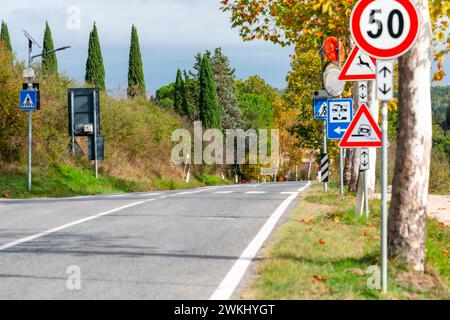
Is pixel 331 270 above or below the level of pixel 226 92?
below

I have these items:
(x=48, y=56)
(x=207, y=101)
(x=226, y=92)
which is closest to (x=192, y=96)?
(x=226, y=92)

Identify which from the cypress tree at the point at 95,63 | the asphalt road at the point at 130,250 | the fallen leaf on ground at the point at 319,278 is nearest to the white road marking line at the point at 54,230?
the asphalt road at the point at 130,250

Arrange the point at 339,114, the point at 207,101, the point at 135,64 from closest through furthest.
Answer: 1. the point at 339,114
2. the point at 135,64
3. the point at 207,101

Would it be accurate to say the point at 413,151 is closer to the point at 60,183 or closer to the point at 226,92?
the point at 60,183

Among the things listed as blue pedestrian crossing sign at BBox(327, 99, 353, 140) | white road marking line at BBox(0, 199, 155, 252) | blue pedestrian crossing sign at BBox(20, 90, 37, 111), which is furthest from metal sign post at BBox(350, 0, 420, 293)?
blue pedestrian crossing sign at BBox(20, 90, 37, 111)

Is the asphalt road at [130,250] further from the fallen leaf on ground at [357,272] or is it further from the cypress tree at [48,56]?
the cypress tree at [48,56]

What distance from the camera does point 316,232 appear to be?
1135cm

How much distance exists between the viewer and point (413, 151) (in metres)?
8.14

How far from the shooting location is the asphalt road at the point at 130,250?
712 centimetres

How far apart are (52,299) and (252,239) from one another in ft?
14.7

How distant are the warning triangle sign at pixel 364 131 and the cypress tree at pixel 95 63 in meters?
48.5

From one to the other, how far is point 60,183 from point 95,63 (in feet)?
87.0

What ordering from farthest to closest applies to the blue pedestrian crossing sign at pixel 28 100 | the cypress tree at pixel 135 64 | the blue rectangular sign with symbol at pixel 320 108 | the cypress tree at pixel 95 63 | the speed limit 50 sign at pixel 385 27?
the cypress tree at pixel 135 64 → the cypress tree at pixel 95 63 → the blue pedestrian crossing sign at pixel 28 100 → the blue rectangular sign with symbol at pixel 320 108 → the speed limit 50 sign at pixel 385 27

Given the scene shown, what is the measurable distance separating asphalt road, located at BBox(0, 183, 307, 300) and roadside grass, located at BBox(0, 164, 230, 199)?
1224cm
